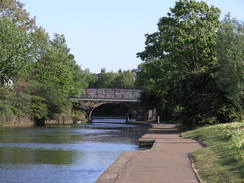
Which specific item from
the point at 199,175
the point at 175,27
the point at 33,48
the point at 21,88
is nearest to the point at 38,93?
the point at 21,88

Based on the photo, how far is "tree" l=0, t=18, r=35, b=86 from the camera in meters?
55.1

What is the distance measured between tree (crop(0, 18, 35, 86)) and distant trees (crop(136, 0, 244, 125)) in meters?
12.4

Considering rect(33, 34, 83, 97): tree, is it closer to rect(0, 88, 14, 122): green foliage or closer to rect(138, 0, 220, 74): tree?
rect(0, 88, 14, 122): green foliage

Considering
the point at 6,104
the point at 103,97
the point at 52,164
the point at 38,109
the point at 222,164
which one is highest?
the point at 103,97

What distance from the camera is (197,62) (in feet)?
174

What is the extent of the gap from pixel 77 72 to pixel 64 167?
77.8m

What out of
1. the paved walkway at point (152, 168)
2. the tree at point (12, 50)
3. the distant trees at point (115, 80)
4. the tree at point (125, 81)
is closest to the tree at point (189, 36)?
the tree at point (12, 50)

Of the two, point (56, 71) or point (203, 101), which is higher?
point (56, 71)

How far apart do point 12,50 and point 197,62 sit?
18.9 m

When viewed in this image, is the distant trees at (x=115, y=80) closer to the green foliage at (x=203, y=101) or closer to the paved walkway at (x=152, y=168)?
the green foliage at (x=203, y=101)

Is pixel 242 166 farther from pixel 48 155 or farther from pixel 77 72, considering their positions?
pixel 77 72

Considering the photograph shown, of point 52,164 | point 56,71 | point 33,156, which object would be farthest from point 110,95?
point 52,164

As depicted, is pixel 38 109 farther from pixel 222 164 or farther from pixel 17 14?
pixel 222 164

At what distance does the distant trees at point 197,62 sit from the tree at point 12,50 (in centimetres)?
1237
